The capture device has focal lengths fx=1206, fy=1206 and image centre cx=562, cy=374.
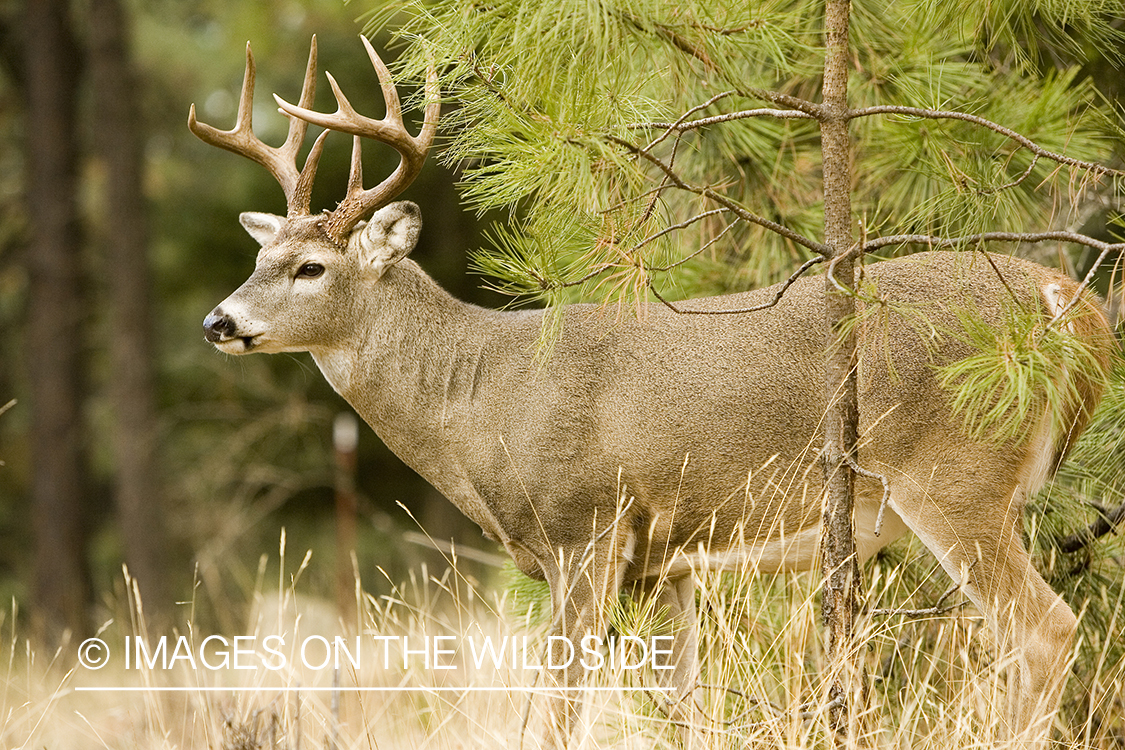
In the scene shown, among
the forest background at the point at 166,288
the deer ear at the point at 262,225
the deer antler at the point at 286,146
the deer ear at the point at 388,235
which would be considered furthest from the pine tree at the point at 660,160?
the forest background at the point at 166,288

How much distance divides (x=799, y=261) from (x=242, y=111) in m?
2.54

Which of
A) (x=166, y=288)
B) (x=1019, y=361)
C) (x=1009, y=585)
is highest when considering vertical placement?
(x=1019, y=361)

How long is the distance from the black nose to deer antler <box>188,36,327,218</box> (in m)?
0.60

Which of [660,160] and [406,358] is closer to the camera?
[660,160]

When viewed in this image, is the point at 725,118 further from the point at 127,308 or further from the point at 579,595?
the point at 127,308

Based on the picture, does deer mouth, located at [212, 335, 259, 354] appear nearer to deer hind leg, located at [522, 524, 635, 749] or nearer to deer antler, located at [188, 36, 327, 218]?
deer antler, located at [188, 36, 327, 218]

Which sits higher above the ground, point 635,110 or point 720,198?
point 635,110

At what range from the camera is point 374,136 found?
450 cm

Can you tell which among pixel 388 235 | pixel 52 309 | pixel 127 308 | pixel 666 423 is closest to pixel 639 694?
pixel 666 423

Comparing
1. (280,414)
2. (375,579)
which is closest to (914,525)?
(280,414)

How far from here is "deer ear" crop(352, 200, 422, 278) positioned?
468cm

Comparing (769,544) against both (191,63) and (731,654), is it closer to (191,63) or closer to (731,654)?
(731,654)

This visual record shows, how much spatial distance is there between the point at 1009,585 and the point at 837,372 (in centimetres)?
96

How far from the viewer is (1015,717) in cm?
389
